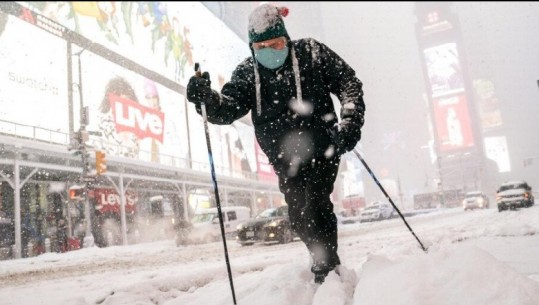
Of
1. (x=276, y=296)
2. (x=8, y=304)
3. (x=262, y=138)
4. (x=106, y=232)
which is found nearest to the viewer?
(x=276, y=296)

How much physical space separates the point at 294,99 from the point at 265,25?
20.4 inches

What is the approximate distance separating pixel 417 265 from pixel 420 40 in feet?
495

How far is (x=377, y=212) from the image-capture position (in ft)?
63.1

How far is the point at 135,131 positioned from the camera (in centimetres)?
2520

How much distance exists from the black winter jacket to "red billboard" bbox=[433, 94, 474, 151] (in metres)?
128

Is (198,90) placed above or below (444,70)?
below

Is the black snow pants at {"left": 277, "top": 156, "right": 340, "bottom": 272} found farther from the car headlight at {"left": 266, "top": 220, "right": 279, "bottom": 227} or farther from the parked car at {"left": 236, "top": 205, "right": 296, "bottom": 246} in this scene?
the car headlight at {"left": 266, "top": 220, "right": 279, "bottom": 227}

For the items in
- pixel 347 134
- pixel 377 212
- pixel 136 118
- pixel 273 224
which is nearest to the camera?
pixel 347 134

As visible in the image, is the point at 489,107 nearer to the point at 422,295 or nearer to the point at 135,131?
the point at 135,131

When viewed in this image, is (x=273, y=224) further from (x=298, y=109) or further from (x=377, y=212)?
(x=377, y=212)

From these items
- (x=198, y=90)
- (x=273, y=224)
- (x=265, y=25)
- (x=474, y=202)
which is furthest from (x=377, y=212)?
(x=198, y=90)

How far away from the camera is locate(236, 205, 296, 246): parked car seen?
8305 millimetres

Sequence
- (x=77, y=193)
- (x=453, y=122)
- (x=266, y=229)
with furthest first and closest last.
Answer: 1. (x=453, y=122)
2. (x=77, y=193)
3. (x=266, y=229)

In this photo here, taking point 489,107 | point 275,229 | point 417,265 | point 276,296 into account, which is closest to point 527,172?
point 417,265
